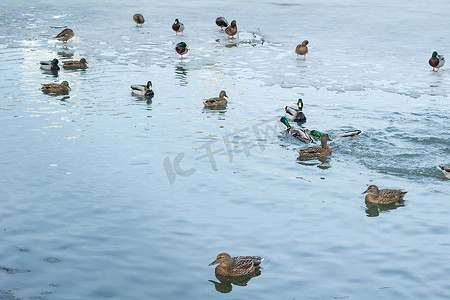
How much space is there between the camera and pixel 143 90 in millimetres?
18750

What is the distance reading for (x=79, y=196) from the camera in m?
11.2

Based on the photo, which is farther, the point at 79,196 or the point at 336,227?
the point at 79,196

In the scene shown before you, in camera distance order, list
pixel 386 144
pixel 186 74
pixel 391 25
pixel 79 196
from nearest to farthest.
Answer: pixel 79 196 → pixel 386 144 → pixel 186 74 → pixel 391 25

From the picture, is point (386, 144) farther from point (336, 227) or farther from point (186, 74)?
point (186, 74)

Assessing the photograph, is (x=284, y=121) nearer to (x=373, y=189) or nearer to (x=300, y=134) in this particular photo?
(x=300, y=134)

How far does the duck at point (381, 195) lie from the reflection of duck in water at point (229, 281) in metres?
3.50

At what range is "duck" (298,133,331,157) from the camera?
14.2 m

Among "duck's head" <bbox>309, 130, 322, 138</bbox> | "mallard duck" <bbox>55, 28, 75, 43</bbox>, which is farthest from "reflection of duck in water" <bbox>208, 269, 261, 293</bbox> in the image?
"mallard duck" <bbox>55, 28, 75, 43</bbox>

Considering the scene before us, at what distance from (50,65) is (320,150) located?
12424mm

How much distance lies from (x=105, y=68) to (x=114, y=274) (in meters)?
15.2

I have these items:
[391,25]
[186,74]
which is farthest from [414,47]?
[186,74]

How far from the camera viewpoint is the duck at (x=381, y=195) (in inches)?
445

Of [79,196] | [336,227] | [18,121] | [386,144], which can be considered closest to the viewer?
[336,227]

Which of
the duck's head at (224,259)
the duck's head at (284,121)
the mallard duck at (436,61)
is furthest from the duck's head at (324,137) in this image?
the mallard duck at (436,61)
